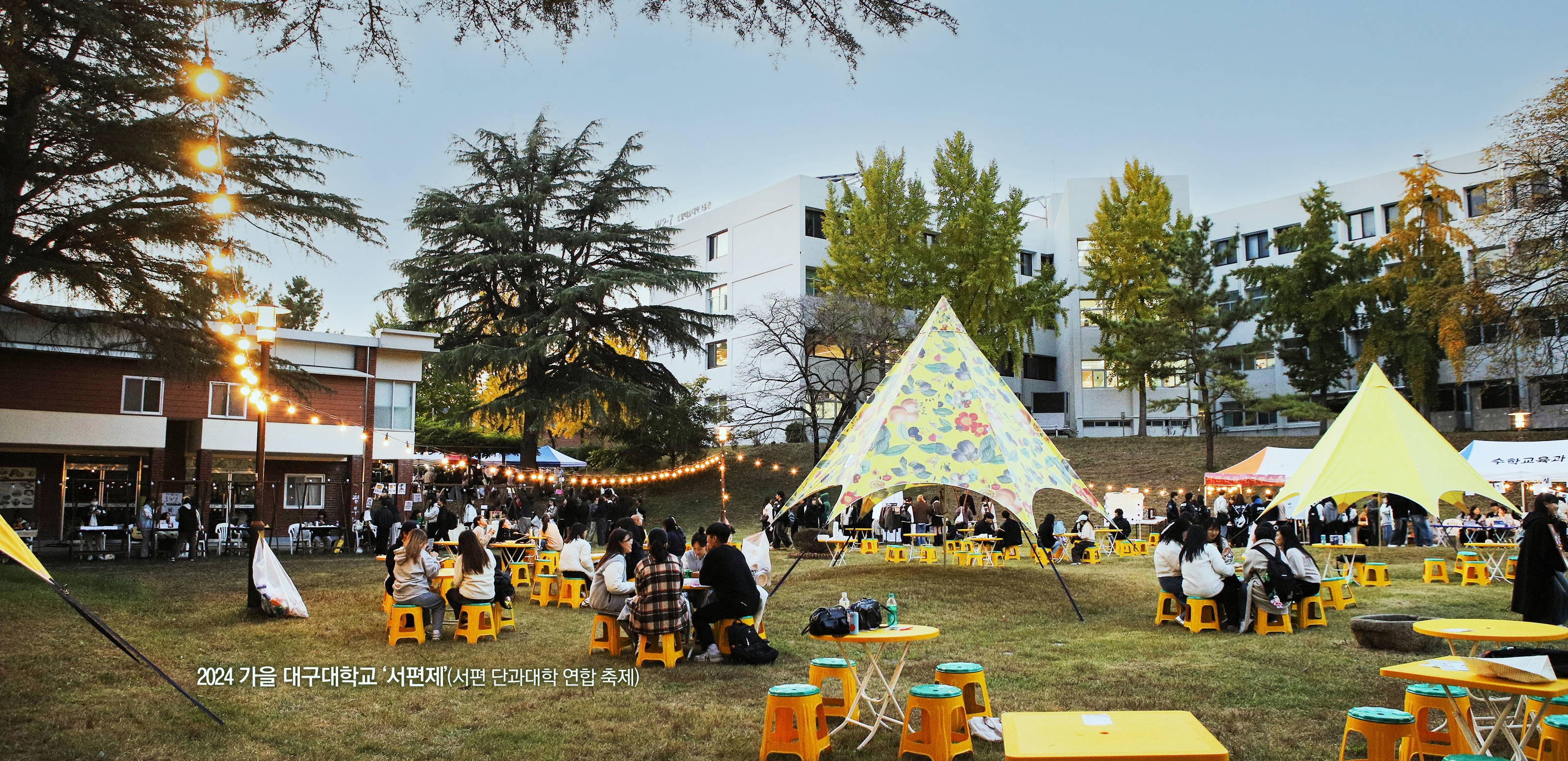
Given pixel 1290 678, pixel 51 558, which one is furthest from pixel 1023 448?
pixel 51 558

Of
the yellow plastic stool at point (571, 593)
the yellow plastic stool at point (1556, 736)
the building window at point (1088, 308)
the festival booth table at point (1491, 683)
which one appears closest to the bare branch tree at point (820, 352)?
the building window at point (1088, 308)

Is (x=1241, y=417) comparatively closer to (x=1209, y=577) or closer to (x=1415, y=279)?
(x=1415, y=279)

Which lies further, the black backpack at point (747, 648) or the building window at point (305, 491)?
the building window at point (305, 491)

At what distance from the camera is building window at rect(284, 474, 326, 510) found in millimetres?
25125

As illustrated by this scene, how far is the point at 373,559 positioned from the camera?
20156 mm

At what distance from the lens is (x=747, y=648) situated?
8.70m

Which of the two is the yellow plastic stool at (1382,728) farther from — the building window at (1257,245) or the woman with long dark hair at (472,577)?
the building window at (1257,245)

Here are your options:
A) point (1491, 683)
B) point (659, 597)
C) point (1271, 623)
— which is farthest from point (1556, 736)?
point (1271, 623)

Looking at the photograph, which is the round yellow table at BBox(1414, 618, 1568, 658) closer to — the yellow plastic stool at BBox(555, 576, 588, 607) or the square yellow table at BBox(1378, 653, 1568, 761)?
the square yellow table at BBox(1378, 653, 1568, 761)

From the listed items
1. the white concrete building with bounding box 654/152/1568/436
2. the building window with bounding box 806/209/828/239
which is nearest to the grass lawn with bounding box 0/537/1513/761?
the white concrete building with bounding box 654/152/1568/436

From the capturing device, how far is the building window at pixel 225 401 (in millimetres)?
23359

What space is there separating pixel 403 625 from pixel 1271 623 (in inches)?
353

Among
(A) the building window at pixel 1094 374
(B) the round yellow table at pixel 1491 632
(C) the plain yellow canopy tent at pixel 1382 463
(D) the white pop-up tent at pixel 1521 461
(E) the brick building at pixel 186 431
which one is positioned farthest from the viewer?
(A) the building window at pixel 1094 374

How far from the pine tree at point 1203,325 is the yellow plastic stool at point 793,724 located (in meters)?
27.4
